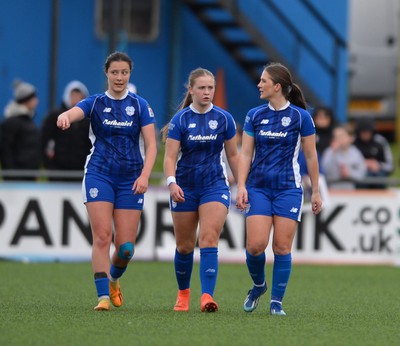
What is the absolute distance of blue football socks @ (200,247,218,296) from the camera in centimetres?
1029

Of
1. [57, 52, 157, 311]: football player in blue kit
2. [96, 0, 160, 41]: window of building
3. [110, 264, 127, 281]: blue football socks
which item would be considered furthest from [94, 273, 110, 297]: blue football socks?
[96, 0, 160, 41]: window of building

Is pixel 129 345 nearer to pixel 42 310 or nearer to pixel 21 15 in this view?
pixel 42 310

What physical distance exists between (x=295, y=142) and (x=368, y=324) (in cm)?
158

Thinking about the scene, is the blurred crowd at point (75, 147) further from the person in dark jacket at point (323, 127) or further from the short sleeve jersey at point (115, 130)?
the short sleeve jersey at point (115, 130)

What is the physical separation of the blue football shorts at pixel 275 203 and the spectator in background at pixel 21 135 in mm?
7082

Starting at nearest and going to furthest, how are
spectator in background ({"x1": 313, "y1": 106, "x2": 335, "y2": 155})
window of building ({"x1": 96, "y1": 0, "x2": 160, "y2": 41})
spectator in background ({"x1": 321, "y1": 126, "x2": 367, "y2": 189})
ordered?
spectator in background ({"x1": 321, "y1": 126, "x2": 367, "y2": 189}), spectator in background ({"x1": 313, "y1": 106, "x2": 335, "y2": 155}), window of building ({"x1": 96, "y1": 0, "x2": 160, "y2": 41})

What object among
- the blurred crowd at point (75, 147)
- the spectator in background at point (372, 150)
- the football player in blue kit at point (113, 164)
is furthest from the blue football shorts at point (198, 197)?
the spectator in background at point (372, 150)

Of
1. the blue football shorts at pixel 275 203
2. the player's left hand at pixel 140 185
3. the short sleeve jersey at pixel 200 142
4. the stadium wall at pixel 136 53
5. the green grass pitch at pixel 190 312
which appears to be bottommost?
the green grass pitch at pixel 190 312

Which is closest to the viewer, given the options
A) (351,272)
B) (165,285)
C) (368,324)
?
(368,324)

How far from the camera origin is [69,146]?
1658cm

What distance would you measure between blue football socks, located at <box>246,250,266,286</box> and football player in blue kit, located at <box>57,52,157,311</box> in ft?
3.20

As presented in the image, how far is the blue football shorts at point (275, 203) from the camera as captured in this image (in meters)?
10.1

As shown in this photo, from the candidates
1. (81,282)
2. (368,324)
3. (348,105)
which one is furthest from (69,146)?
(348,105)

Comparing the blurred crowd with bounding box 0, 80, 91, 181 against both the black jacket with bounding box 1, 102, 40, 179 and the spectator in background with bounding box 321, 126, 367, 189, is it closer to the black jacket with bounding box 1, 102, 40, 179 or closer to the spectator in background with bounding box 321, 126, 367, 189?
the black jacket with bounding box 1, 102, 40, 179
